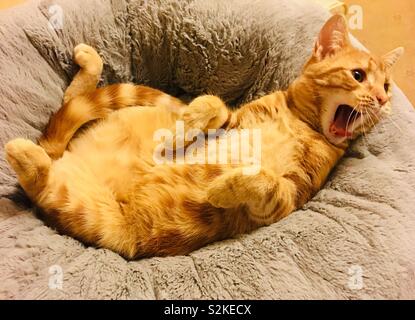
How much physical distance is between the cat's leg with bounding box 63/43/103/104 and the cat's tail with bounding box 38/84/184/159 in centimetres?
8

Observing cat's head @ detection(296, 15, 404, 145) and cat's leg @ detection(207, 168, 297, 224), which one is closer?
cat's leg @ detection(207, 168, 297, 224)

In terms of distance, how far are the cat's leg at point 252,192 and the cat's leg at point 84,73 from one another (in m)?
0.64

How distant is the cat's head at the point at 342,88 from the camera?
1259mm

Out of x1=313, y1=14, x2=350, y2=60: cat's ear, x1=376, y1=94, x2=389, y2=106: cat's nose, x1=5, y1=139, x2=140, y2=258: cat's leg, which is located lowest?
x1=5, y1=139, x2=140, y2=258: cat's leg

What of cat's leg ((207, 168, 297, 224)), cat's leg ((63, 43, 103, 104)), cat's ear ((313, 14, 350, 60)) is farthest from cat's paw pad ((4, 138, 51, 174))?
cat's ear ((313, 14, 350, 60))

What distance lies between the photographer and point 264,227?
1194 millimetres

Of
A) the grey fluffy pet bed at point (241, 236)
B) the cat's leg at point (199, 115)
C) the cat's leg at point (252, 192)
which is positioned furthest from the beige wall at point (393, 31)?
the cat's leg at point (252, 192)

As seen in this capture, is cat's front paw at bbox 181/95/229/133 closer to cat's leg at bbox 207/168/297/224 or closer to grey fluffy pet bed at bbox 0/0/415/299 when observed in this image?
cat's leg at bbox 207/168/297/224

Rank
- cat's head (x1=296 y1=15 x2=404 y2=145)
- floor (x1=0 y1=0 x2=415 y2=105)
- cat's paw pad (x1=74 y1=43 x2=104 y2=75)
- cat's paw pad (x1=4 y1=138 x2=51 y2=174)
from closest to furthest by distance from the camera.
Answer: cat's paw pad (x1=4 y1=138 x2=51 y2=174), cat's head (x1=296 y1=15 x2=404 y2=145), cat's paw pad (x1=74 y1=43 x2=104 y2=75), floor (x1=0 y1=0 x2=415 y2=105)

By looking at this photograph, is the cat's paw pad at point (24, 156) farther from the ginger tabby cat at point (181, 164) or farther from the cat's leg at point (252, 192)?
the cat's leg at point (252, 192)

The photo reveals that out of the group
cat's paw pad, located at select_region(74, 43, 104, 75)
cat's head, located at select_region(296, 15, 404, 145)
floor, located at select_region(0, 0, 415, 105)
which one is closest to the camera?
cat's head, located at select_region(296, 15, 404, 145)

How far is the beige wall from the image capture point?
2240 mm

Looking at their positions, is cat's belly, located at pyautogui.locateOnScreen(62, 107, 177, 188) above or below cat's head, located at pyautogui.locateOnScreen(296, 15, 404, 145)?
below

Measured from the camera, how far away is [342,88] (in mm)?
1276
